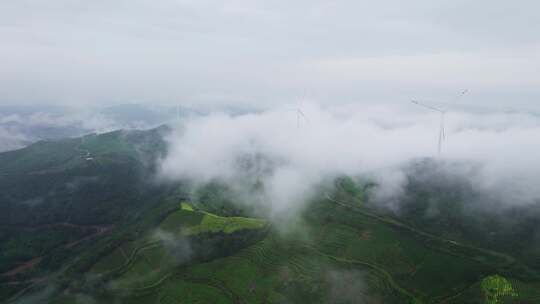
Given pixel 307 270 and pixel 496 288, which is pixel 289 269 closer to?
pixel 307 270

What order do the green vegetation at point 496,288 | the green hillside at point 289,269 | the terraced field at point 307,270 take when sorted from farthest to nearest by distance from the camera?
the green hillside at point 289,269, the terraced field at point 307,270, the green vegetation at point 496,288

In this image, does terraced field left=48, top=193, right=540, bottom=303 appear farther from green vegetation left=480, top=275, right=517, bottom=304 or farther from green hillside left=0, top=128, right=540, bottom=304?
green vegetation left=480, top=275, right=517, bottom=304

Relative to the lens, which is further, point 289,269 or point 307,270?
point 289,269

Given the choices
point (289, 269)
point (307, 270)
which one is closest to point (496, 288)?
point (307, 270)

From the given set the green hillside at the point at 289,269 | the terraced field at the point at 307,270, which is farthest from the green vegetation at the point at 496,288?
the terraced field at the point at 307,270

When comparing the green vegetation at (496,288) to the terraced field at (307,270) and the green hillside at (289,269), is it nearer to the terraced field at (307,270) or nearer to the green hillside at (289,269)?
the green hillside at (289,269)

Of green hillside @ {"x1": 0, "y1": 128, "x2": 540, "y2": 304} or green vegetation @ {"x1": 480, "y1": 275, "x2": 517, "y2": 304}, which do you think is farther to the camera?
green hillside @ {"x1": 0, "y1": 128, "x2": 540, "y2": 304}

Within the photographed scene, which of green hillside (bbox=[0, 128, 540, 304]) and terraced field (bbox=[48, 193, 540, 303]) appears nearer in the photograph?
terraced field (bbox=[48, 193, 540, 303])

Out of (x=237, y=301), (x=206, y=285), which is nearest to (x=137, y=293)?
(x=206, y=285)

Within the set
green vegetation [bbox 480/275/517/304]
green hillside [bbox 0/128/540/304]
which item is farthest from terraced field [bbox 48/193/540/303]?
green vegetation [bbox 480/275/517/304]

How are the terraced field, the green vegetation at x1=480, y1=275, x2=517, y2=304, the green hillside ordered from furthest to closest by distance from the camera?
the green hillside → the terraced field → the green vegetation at x1=480, y1=275, x2=517, y2=304

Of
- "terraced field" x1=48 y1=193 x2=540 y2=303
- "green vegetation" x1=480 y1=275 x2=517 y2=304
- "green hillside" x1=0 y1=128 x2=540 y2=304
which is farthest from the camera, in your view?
"green hillside" x1=0 y1=128 x2=540 y2=304
